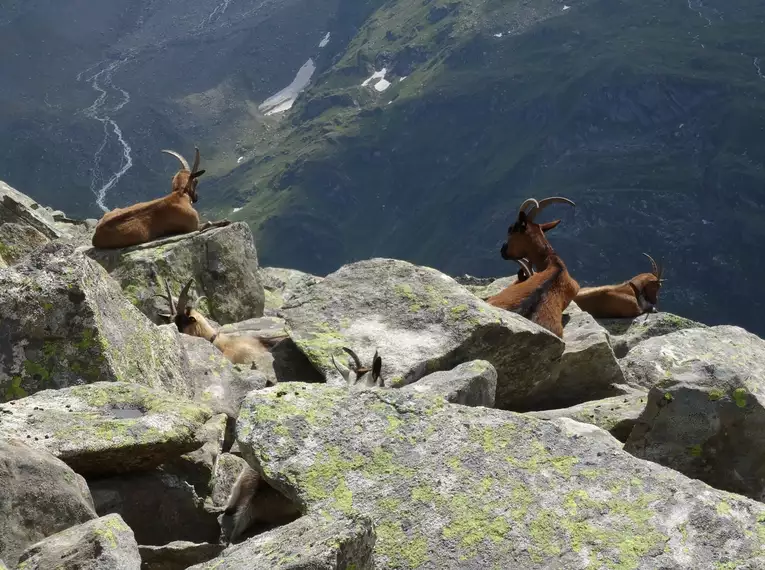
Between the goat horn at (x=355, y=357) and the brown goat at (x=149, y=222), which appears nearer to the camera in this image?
the goat horn at (x=355, y=357)

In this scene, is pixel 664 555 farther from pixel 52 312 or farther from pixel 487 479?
pixel 52 312

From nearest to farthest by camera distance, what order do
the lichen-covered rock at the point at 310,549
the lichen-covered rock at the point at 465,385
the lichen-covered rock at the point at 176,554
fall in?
the lichen-covered rock at the point at 310,549
the lichen-covered rock at the point at 176,554
the lichen-covered rock at the point at 465,385

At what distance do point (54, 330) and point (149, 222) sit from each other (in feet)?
36.9

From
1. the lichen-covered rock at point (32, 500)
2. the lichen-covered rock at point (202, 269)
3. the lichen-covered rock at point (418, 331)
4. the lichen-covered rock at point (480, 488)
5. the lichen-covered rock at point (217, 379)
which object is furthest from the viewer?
the lichen-covered rock at point (202, 269)

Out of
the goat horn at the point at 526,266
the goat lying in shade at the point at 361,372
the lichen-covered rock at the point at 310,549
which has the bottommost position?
the goat horn at the point at 526,266

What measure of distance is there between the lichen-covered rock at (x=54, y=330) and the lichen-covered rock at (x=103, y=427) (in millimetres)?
699

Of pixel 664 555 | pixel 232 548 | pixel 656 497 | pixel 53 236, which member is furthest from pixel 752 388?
pixel 53 236

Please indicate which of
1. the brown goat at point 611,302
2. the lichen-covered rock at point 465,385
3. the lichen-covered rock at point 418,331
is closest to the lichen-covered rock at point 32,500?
the lichen-covered rock at point 465,385

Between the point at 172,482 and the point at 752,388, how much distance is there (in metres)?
5.09

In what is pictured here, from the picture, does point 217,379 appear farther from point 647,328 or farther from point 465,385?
point 647,328

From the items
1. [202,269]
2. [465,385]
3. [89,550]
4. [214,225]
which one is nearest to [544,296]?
[202,269]

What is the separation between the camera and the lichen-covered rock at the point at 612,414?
818cm

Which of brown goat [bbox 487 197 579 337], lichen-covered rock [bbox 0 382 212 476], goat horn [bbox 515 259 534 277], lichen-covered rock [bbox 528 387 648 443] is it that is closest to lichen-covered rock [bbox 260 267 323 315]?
goat horn [bbox 515 259 534 277]

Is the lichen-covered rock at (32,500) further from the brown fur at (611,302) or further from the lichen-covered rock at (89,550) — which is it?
the brown fur at (611,302)
